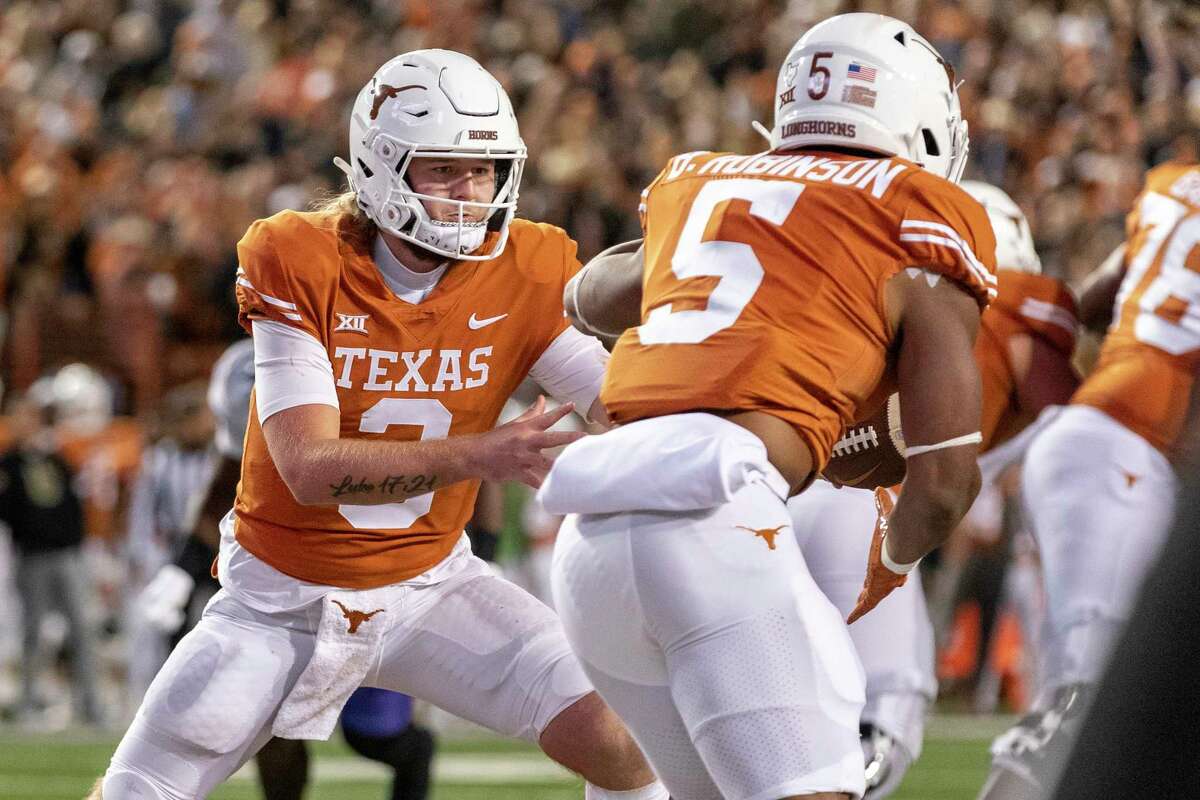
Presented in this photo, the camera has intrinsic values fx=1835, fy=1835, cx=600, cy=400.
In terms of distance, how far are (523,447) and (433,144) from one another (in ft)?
2.41

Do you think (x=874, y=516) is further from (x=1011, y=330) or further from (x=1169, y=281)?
(x=1169, y=281)

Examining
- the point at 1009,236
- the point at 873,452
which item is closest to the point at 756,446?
the point at 873,452

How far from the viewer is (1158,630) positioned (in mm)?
901

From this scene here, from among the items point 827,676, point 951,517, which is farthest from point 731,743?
point 951,517

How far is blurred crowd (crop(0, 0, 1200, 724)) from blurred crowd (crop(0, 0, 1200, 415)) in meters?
0.02

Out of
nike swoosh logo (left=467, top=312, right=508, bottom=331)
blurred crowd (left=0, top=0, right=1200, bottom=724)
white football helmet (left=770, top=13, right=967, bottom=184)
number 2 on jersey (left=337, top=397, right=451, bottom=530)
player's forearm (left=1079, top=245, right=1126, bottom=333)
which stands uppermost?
white football helmet (left=770, top=13, right=967, bottom=184)

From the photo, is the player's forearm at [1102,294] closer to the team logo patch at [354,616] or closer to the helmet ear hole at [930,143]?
the helmet ear hole at [930,143]

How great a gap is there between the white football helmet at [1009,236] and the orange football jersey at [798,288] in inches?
71.6

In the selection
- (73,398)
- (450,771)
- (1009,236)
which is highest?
(1009,236)

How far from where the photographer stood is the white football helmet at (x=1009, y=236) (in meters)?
4.48

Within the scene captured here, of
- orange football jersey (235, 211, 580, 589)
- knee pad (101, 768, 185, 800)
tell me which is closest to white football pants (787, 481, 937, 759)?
orange football jersey (235, 211, 580, 589)

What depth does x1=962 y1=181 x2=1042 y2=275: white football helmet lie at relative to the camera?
4.48 metres

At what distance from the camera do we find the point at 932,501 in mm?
2613

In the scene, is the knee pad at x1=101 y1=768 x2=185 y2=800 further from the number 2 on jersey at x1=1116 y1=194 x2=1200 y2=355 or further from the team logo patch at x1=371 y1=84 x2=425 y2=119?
the number 2 on jersey at x1=1116 y1=194 x2=1200 y2=355
